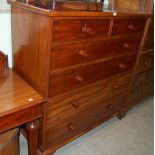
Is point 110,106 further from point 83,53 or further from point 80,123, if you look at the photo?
point 83,53

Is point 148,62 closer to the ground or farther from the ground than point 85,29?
closer to the ground

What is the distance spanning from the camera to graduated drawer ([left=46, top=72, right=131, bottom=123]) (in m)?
1.30

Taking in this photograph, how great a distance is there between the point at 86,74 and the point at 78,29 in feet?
1.15

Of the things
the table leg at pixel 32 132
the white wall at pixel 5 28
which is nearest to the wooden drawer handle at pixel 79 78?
the table leg at pixel 32 132

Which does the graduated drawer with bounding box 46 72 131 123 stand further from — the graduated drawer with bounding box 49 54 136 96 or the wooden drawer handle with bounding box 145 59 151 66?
the wooden drawer handle with bounding box 145 59 151 66

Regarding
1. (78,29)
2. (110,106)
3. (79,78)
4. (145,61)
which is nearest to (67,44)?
(78,29)

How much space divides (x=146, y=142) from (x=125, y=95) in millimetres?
462

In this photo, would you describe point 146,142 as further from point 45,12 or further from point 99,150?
point 45,12

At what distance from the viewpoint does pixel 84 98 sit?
1465 mm

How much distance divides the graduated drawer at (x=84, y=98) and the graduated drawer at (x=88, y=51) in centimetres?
24

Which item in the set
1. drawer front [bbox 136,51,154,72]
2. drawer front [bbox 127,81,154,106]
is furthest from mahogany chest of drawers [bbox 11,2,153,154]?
drawer front [bbox 127,81,154,106]

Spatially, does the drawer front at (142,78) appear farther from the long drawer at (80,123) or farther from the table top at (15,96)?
the table top at (15,96)

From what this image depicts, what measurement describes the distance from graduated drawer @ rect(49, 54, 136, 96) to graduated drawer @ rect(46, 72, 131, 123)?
6 centimetres

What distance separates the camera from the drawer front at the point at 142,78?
1.98 m
